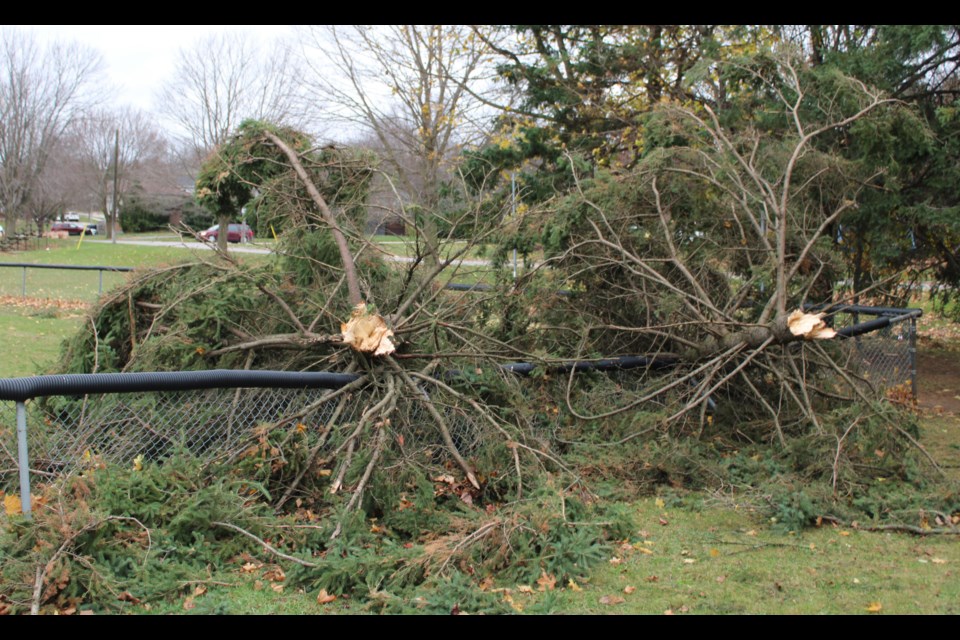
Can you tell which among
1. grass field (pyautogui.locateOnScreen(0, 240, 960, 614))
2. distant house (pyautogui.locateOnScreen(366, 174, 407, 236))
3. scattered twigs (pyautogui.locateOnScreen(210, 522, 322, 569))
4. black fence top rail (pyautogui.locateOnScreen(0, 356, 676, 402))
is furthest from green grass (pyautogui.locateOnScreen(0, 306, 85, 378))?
grass field (pyautogui.locateOnScreen(0, 240, 960, 614))

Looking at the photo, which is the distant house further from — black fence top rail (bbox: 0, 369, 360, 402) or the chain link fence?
the chain link fence

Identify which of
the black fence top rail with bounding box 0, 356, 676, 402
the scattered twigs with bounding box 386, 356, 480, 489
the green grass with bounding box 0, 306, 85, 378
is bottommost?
the green grass with bounding box 0, 306, 85, 378

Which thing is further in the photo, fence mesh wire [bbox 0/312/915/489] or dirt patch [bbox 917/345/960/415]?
dirt patch [bbox 917/345/960/415]

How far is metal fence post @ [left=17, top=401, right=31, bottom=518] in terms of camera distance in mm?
3709

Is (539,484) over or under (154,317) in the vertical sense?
under

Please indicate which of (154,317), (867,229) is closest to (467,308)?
(154,317)

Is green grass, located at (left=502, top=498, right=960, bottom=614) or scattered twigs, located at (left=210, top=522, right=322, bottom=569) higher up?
scattered twigs, located at (left=210, top=522, right=322, bottom=569)

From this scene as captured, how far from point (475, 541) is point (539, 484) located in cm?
101

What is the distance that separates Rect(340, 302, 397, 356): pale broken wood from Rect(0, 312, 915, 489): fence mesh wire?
31cm

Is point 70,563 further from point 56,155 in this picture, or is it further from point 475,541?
point 56,155

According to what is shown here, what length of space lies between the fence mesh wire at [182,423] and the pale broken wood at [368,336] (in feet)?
1.02

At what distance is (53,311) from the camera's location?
13.9 meters

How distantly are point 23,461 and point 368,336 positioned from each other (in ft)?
7.64

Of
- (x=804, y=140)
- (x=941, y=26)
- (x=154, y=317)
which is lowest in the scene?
(x=154, y=317)
